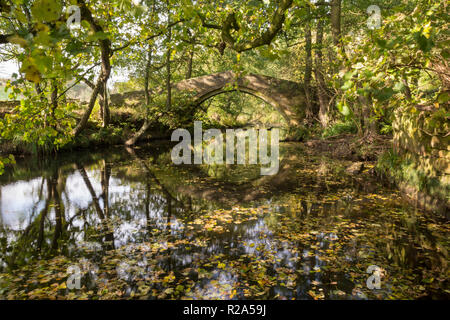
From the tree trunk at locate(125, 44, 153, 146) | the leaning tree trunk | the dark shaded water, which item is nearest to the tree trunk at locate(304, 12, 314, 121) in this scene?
the leaning tree trunk

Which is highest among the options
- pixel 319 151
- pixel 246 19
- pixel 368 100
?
pixel 246 19

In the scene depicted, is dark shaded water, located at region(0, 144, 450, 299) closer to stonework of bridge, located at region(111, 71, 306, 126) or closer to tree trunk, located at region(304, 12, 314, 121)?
tree trunk, located at region(304, 12, 314, 121)

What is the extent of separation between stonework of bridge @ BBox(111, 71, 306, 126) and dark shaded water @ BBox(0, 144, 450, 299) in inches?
393

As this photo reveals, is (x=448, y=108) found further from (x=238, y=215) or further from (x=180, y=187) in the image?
(x=180, y=187)

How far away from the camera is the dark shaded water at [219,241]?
9.25 feet

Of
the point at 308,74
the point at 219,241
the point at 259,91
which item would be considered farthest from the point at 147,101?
the point at 219,241

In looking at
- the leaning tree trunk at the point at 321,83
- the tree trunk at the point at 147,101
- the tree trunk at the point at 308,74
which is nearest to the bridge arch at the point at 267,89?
the tree trunk at the point at 308,74

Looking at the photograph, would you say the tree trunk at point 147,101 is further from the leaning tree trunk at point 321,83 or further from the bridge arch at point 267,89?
the leaning tree trunk at point 321,83

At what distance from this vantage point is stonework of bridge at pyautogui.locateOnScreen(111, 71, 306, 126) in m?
16.6

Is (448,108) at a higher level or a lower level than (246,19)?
lower

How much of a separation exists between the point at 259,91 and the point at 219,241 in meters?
14.6
